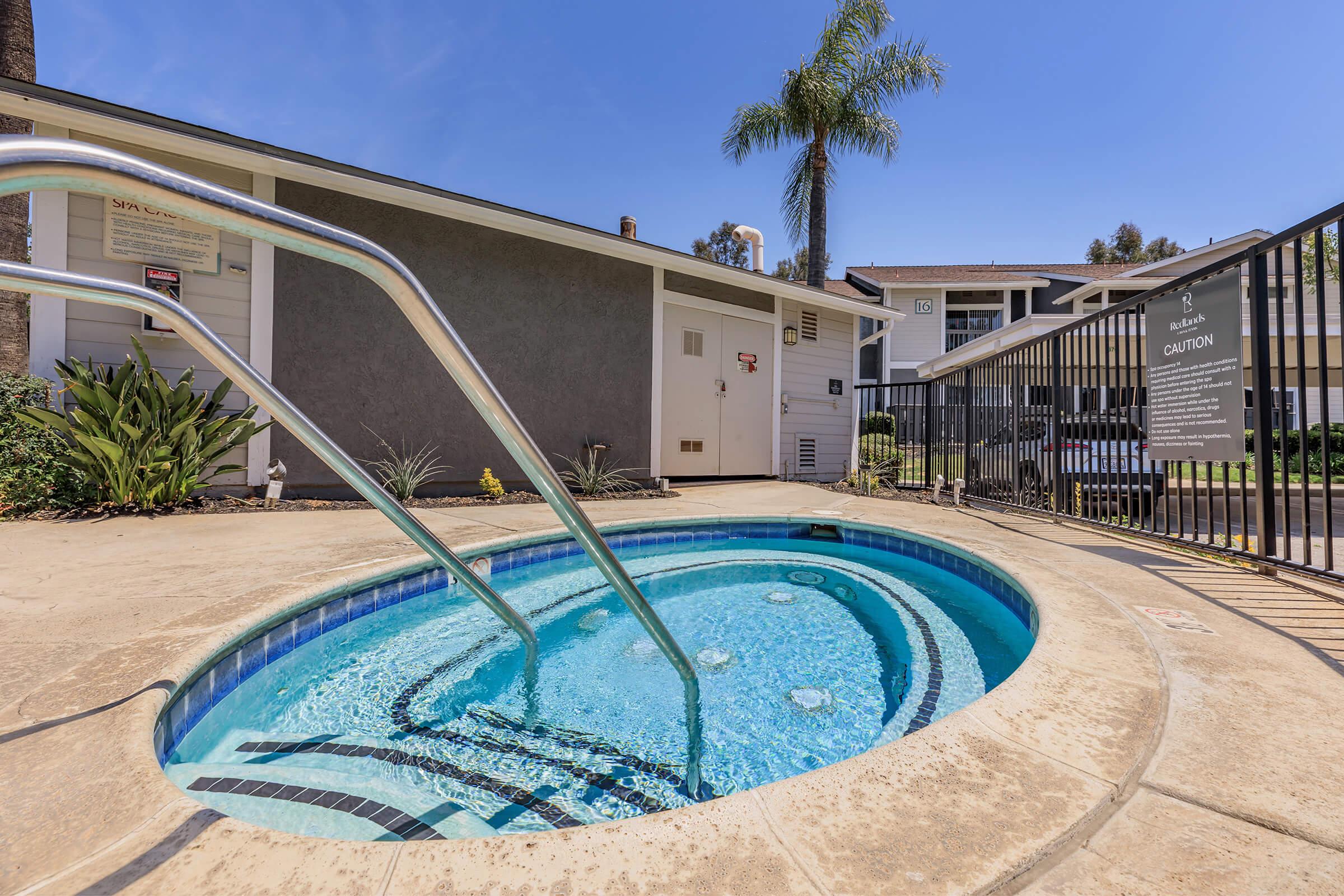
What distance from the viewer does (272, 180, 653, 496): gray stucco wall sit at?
5.12 meters

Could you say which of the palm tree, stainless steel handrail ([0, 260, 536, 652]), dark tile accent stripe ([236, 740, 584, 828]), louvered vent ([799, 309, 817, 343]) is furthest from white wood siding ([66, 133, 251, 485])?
the palm tree

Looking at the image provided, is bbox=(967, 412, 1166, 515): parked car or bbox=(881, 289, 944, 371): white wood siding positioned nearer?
bbox=(967, 412, 1166, 515): parked car

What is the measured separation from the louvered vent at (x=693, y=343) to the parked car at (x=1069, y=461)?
3.71 metres

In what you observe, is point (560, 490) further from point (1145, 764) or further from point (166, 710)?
point (1145, 764)

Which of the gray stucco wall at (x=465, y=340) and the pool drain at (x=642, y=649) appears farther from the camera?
the gray stucco wall at (x=465, y=340)

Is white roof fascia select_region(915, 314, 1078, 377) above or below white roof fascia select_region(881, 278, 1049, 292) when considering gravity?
below

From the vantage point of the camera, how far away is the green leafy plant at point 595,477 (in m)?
6.24

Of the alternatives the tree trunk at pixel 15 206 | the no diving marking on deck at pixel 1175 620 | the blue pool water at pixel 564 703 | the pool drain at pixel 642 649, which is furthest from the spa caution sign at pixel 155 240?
the no diving marking on deck at pixel 1175 620

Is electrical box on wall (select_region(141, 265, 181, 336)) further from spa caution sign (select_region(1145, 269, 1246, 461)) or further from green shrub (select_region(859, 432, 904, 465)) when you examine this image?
green shrub (select_region(859, 432, 904, 465))

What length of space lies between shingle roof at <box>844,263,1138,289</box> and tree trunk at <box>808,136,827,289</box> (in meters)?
8.52

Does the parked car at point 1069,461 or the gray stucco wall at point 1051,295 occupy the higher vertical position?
the gray stucco wall at point 1051,295

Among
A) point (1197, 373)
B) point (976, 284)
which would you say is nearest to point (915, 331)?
point (976, 284)

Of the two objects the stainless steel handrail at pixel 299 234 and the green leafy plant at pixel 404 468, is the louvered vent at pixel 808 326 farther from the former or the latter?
the stainless steel handrail at pixel 299 234

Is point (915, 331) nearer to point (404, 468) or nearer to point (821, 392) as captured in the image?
point (821, 392)
